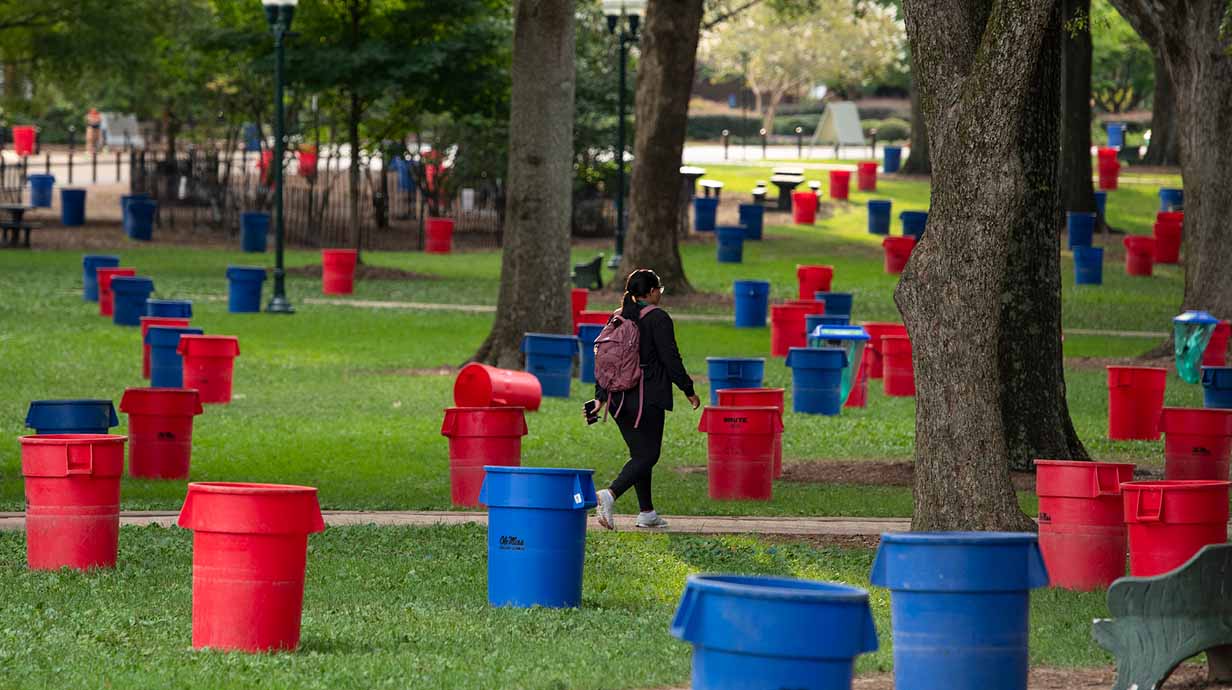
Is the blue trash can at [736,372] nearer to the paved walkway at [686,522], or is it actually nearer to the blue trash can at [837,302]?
the paved walkway at [686,522]

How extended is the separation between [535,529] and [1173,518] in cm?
322

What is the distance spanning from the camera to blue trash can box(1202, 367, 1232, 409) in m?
19.1

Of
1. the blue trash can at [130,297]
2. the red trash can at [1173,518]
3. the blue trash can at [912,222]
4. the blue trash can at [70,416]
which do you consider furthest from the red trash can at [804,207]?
the red trash can at [1173,518]

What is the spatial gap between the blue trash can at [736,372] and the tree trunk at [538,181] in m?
4.37

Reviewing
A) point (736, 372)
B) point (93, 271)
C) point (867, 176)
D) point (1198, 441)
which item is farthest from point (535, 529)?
point (867, 176)

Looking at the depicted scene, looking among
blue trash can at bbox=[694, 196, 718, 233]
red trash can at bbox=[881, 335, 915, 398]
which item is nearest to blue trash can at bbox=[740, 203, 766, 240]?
blue trash can at bbox=[694, 196, 718, 233]

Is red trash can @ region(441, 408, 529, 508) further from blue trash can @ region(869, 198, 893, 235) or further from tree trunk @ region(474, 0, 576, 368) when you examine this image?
blue trash can @ region(869, 198, 893, 235)

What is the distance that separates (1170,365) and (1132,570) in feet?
52.2

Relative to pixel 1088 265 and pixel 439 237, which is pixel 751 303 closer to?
pixel 1088 265

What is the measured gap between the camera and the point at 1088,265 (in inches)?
1500

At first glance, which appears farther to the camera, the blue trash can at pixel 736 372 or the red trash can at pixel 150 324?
the red trash can at pixel 150 324

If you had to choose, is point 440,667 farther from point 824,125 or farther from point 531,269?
point 824,125

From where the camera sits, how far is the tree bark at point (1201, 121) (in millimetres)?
25516

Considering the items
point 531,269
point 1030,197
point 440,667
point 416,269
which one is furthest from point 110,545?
point 416,269
